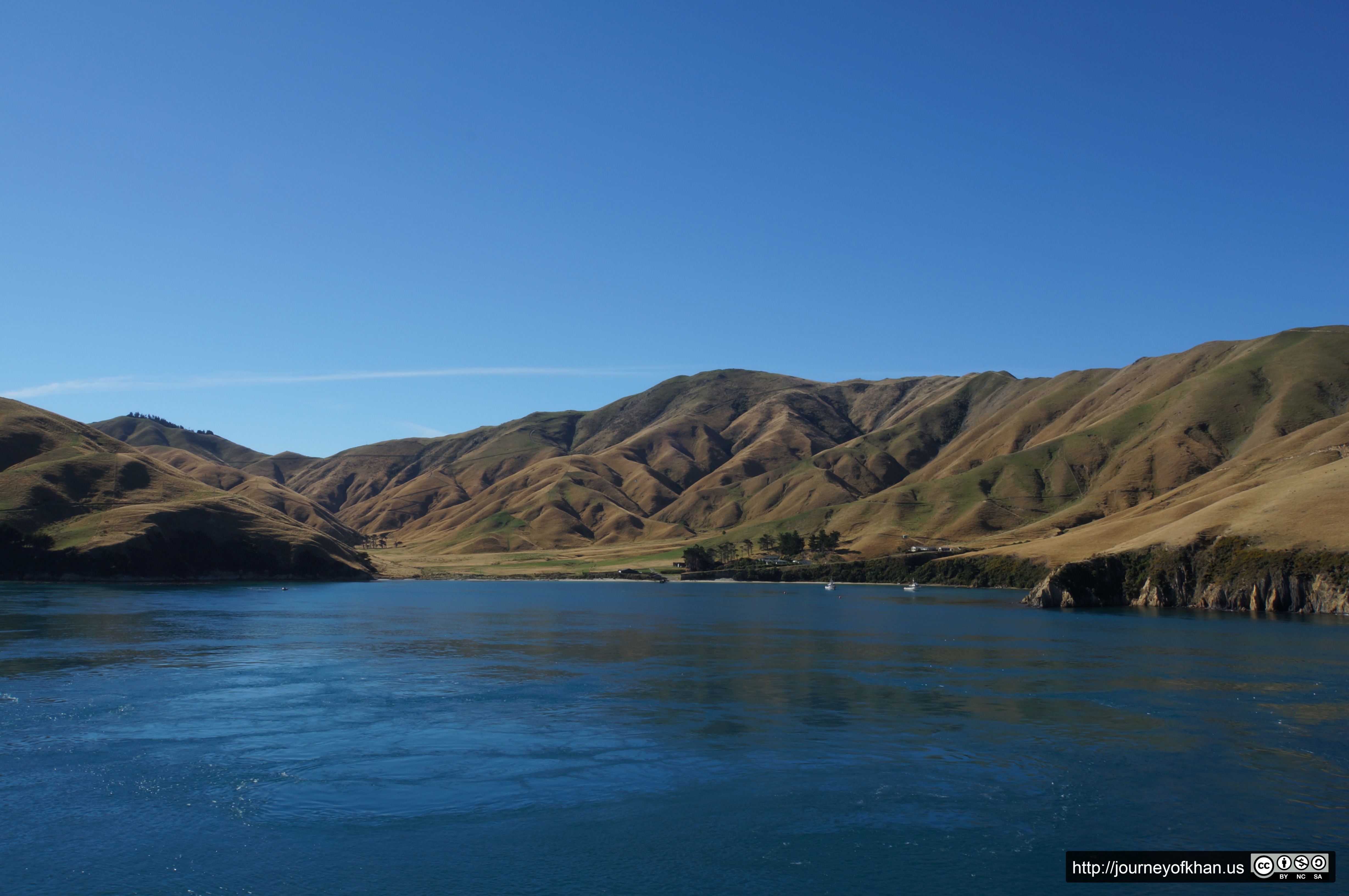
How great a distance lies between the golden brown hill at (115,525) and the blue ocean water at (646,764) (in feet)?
339

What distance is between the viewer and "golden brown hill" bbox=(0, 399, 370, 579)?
157500 millimetres

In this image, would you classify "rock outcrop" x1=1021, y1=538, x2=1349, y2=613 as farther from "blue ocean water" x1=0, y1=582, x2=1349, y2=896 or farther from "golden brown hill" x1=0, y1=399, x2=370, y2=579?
"golden brown hill" x1=0, y1=399, x2=370, y2=579

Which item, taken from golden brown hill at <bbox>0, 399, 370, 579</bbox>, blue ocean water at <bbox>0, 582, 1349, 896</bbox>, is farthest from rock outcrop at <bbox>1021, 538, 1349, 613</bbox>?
golden brown hill at <bbox>0, 399, 370, 579</bbox>

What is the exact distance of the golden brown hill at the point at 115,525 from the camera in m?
158

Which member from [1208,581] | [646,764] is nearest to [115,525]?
[646,764]

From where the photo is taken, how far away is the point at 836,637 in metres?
81.8

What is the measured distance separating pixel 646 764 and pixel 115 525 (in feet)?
553

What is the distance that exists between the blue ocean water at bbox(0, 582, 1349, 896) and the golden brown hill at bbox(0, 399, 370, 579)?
339 ft

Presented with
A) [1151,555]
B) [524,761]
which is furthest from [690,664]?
[1151,555]

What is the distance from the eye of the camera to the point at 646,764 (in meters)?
34.8

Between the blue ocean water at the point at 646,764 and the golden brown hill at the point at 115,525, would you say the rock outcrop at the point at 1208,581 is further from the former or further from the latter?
the golden brown hill at the point at 115,525

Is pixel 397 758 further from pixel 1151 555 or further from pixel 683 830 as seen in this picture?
pixel 1151 555

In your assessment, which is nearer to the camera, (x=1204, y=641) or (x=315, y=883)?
(x=315, y=883)

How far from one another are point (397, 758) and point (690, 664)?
1196 inches
